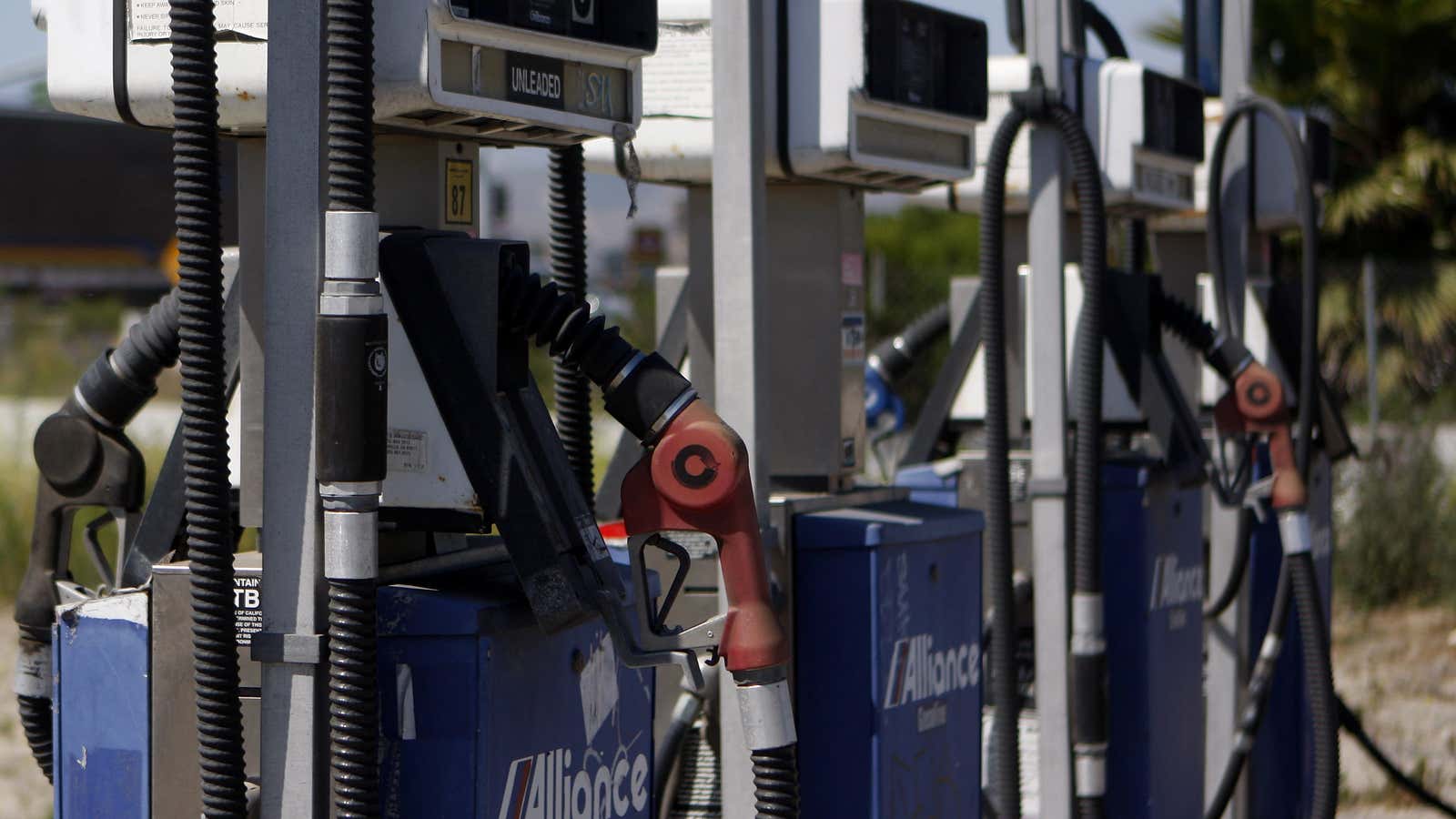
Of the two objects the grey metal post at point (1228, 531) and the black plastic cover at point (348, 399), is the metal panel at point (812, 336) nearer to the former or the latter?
the black plastic cover at point (348, 399)

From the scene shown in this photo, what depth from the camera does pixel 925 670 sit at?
340 cm

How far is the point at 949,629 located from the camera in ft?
11.4

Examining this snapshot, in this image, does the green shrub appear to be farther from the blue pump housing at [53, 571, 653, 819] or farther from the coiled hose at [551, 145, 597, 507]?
the blue pump housing at [53, 571, 653, 819]

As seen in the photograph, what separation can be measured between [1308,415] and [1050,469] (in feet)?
2.88

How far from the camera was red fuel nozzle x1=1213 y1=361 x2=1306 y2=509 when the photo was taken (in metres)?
4.52

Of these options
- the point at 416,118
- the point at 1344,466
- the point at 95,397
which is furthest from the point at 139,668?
the point at 1344,466

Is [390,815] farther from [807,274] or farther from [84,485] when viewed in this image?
[807,274]

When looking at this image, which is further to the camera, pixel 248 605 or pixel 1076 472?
pixel 1076 472

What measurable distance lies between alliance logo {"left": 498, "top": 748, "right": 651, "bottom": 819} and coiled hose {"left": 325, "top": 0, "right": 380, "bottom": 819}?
26 centimetres

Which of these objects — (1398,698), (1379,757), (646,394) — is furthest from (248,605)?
(1398,698)

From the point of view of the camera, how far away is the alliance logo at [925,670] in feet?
10.8

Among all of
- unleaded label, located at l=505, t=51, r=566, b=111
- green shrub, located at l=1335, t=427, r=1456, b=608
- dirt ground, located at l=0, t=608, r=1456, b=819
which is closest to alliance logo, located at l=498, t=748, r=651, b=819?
unleaded label, located at l=505, t=51, r=566, b=111

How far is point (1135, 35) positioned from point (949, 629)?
14686 mm

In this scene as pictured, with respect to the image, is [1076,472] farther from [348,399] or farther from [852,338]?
[348,399]
